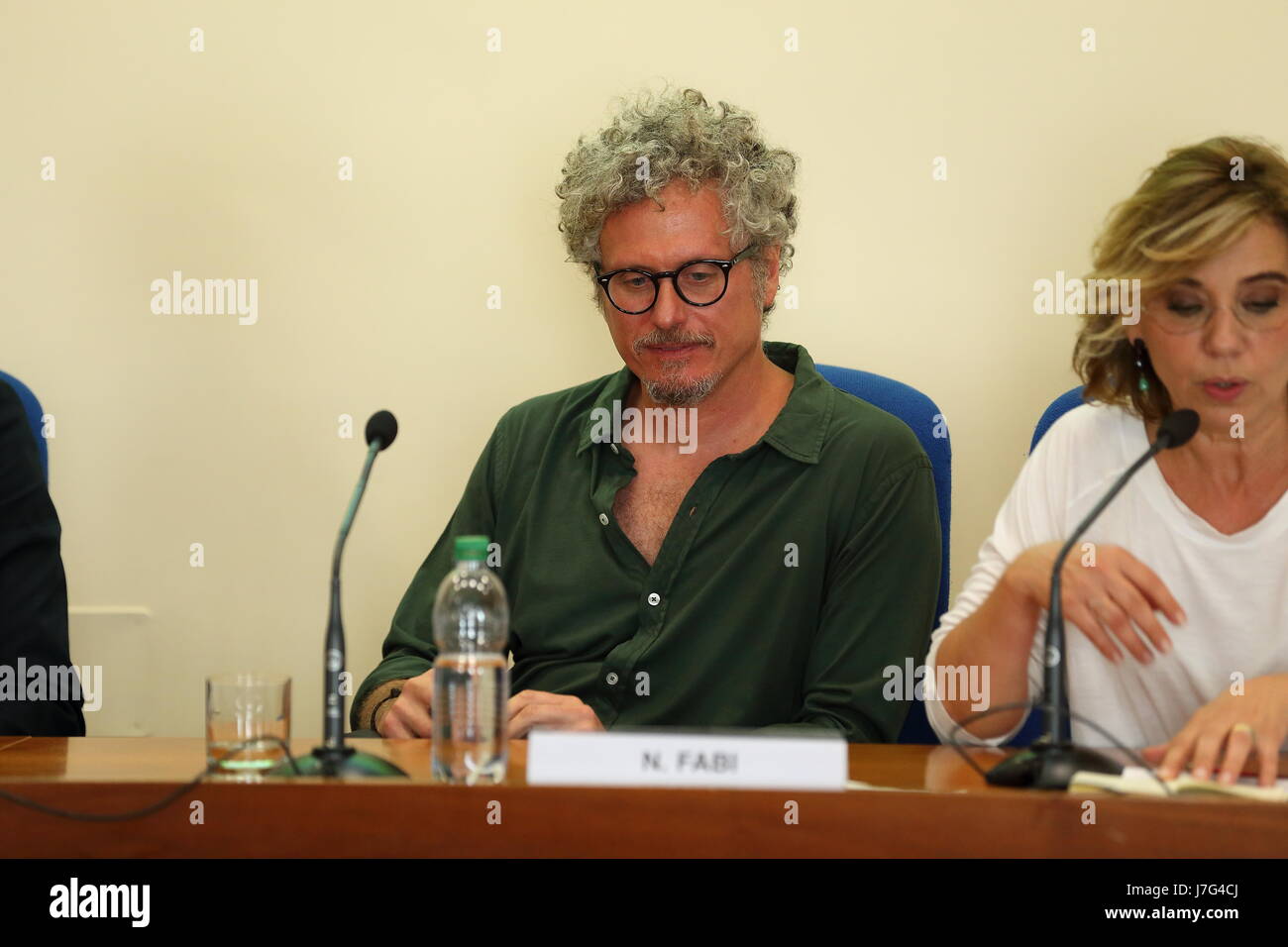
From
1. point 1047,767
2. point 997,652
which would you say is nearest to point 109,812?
point 1047,767

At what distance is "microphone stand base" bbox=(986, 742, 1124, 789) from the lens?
3.90ft

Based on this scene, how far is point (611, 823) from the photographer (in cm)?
113

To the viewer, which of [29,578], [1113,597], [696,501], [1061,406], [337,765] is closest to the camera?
[337,765]

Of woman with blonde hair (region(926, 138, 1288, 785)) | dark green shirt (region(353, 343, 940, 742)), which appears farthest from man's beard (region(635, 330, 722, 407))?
woman with blonde hair (region(926, 138, 1288, 785))

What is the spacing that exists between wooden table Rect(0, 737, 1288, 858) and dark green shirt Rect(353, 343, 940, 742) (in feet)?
2.25

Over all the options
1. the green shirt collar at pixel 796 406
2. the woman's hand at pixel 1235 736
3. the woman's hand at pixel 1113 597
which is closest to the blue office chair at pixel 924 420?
the green shirt collar at pixel 796 406

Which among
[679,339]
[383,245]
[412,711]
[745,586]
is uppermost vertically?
[383,245]

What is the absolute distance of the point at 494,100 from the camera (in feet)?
8.68

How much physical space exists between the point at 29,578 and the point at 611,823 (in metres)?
1.17

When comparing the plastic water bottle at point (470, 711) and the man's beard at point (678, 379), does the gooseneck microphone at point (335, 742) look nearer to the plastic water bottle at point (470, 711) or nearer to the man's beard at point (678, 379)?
the plastic water bottle at point (470, 711)

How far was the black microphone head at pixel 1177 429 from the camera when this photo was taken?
4.34 ft

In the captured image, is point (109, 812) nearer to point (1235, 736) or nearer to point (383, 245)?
point (1235, 736)
